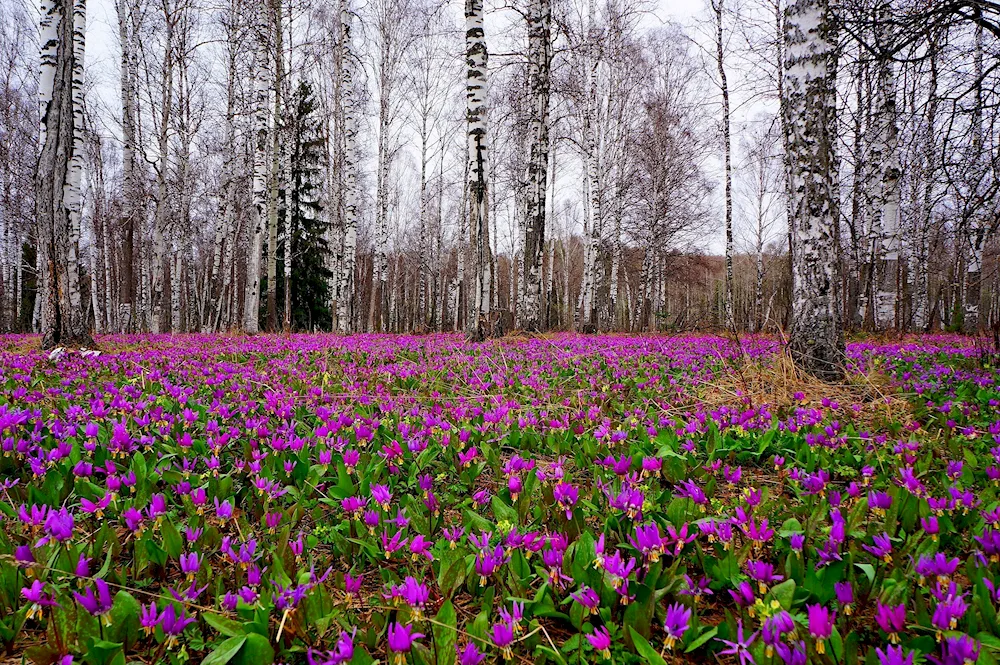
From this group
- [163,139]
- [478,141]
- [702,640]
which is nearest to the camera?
[702,640]

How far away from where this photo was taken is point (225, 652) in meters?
1.24

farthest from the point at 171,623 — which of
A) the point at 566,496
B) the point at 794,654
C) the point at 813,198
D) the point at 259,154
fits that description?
the point at 259,154

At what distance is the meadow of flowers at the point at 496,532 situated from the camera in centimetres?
131

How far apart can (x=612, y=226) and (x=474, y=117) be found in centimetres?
1574

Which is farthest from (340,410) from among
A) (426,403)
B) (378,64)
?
(378,64)

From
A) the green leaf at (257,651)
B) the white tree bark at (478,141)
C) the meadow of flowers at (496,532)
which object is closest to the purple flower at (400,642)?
the meadow of flowers at (496,532)

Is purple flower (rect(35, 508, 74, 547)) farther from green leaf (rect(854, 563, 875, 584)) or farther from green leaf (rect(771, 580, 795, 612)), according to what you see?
green leaf (rect(854, 563, 875, 584))

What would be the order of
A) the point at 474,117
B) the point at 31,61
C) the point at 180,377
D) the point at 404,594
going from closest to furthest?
the point at 404,594
the point at 180,377
the point at 474,117
the point at 31,61

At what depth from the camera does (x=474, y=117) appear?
33.1 feet

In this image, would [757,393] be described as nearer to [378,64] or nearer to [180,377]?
[180,377]

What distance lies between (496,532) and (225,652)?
970 mm

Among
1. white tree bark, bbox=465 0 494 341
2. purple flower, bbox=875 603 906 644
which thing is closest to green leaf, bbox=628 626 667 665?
purple flower, bbox=875 603 906 644

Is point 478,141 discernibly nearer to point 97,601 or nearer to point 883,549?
point 883,549

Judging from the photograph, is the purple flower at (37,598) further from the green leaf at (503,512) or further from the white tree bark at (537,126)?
the white tree bark at (537,126)
